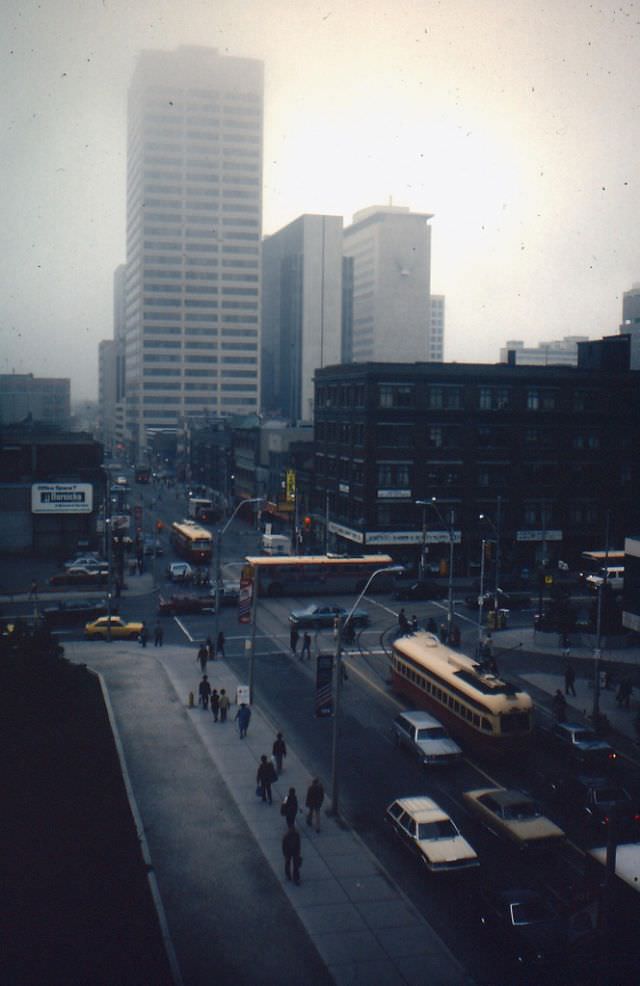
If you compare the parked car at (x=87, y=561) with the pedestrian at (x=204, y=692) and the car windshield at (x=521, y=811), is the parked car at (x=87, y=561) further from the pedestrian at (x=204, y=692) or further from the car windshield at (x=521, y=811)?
the car windshield at (x=521, y=811)

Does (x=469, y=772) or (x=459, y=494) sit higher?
(x=459, y=494)

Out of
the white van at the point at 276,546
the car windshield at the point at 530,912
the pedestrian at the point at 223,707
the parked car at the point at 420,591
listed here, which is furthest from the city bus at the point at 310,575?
the car windshield at the point at 530,912

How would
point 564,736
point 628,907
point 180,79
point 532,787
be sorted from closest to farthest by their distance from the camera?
1. point 628,907
2. point 532,787
3. point 564,736
4. point 180,79

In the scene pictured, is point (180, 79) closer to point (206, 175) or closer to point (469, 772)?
point (206, 175)

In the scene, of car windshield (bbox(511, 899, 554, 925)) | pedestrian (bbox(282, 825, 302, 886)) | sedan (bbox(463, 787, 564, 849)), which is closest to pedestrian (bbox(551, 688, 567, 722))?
sedan (bbox(463, 787, 564, 849))

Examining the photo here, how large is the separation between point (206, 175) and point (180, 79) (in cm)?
2011

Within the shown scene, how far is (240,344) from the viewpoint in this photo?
190250mm

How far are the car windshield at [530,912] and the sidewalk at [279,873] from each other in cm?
152

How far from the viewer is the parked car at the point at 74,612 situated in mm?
49719

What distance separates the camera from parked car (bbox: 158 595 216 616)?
53.0 meters

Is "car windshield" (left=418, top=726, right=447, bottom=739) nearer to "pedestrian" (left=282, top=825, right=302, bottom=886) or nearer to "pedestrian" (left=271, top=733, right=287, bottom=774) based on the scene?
"pedestrian" (left=271, top=733, right=287, bottom=774)

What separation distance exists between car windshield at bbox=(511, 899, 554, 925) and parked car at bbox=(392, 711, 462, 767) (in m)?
9.88

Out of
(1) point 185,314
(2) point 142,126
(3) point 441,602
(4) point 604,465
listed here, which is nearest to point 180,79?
(2) point 142,126

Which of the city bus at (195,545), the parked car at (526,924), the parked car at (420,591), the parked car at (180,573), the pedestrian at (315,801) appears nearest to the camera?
the parked car at (526,924)
